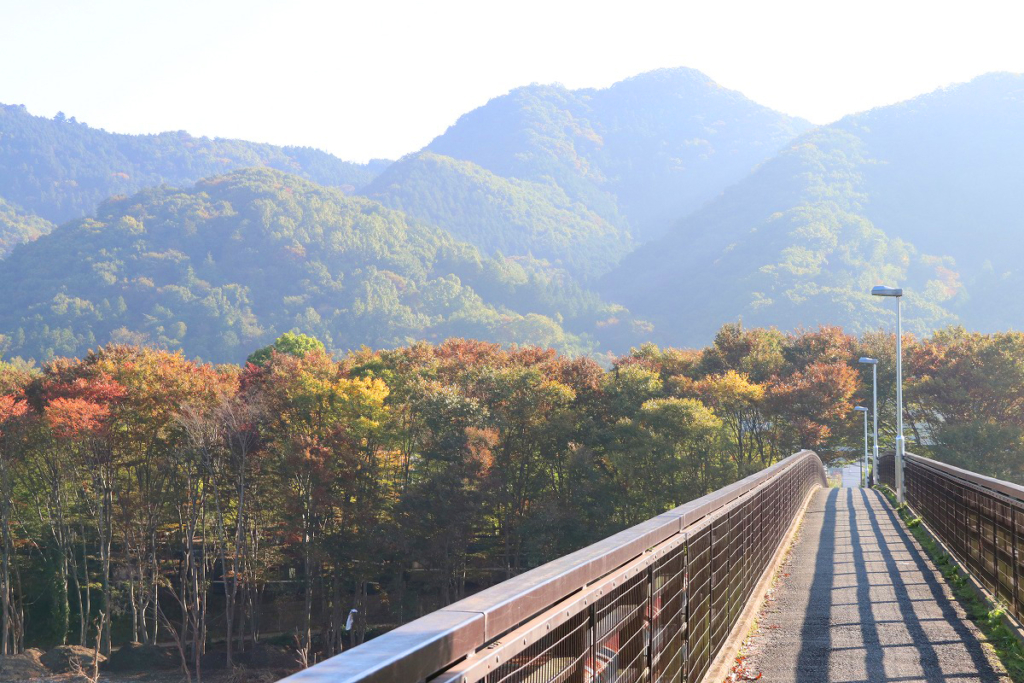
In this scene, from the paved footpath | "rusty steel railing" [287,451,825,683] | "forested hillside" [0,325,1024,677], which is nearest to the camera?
"rusty steel railing" [287,451,825,683]

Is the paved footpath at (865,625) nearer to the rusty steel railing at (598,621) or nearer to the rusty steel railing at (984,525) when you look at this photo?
the rusty steel railing at (984,525)

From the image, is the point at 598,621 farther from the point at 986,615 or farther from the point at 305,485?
the point at 305,485

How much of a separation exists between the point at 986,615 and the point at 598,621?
6.22 meters

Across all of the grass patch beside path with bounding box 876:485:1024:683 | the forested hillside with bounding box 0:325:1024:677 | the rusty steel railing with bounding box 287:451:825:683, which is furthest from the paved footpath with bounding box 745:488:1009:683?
the forested hillside with bounding box 0:325:1024:677

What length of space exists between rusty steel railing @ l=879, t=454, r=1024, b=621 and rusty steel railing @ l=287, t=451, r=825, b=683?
2140mm

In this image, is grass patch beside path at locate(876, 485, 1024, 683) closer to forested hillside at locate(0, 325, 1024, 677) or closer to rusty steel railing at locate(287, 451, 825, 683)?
rusty steel railing at locate(287, 451, 825, 683)

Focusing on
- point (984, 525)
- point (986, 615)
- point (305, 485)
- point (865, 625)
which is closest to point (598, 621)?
point (865, 625)

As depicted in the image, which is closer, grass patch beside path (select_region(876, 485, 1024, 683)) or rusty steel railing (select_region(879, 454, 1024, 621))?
grass patch beside path (select_region(876, 485, 1024, 683))

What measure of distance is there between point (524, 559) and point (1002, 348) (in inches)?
1258

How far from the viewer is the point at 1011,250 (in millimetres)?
192375

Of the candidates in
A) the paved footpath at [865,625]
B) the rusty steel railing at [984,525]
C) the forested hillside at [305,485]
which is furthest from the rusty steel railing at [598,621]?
the forested hillside at [305,485]

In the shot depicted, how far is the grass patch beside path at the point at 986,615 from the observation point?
21.9ft

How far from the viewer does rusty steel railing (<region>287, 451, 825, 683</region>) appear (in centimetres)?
201

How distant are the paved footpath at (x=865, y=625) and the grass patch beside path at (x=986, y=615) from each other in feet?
0.30
